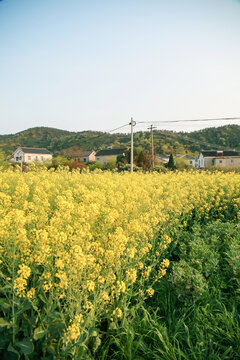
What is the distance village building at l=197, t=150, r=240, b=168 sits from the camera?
66094mm

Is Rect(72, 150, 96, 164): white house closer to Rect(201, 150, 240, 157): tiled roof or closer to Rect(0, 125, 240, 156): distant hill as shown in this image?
Rect(0, 125, 240, 156): distant hill

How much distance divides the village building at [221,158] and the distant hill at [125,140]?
2016 mm

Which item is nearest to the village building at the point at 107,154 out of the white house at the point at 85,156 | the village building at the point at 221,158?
the white house at the point at 85,156

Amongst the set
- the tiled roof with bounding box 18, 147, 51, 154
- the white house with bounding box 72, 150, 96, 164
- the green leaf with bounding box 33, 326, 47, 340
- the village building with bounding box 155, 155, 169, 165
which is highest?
the tiled roof with bounding box 18, 147, 51, 154

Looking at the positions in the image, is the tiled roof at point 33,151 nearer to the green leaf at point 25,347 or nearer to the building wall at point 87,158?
the building wall at point 87,158

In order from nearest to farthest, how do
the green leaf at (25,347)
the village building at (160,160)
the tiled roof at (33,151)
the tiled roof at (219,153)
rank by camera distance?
the green leaf at (25,347) < the village building at (160,160) < the tiled roof at (219,153) < the tiled roof at (33,151)

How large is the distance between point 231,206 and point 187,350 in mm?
5408

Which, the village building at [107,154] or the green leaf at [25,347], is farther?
the village building at [107,154]

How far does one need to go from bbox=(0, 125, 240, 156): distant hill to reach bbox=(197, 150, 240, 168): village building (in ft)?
6.61

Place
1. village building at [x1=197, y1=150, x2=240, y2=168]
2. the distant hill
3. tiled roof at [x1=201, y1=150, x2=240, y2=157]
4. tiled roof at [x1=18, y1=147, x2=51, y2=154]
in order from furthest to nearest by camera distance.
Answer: tiled roof at [x1=18, y1=147, x2=51, y2=154] → the distant hill → village building at [x1=197, y1=150, x2=240, y2=168] → tiled roof at [x1=201, y1=150, x2=240, y2=157]

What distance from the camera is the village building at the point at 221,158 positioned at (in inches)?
2602

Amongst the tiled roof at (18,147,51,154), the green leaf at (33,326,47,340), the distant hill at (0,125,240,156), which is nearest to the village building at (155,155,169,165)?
the distant hill at (0,125,240,156)

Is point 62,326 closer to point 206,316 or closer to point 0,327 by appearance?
point 0,327

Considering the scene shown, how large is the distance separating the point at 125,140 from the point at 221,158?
3373 centimetres
